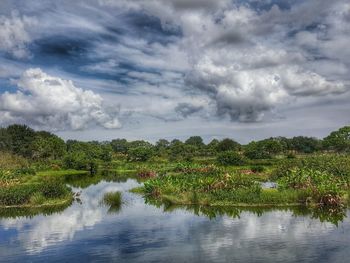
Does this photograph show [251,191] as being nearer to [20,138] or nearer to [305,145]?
[20,138]

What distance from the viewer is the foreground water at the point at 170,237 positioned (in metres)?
23.2

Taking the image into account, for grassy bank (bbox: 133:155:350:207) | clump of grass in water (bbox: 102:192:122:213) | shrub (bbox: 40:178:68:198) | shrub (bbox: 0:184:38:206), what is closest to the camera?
grassy bank (bbox: 133:155:350:207)

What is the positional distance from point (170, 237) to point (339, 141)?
10940 cm

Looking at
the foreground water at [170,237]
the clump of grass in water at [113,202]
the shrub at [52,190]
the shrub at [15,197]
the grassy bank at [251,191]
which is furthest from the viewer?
the shrub at [52,190]

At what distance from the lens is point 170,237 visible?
27453 mm

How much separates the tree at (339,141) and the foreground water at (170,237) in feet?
320

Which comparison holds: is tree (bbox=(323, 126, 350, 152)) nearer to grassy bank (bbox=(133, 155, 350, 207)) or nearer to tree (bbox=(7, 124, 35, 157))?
grassy bank (bbox=(133, 155, 350, 207))

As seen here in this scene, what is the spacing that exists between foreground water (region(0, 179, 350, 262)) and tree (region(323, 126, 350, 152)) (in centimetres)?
9750

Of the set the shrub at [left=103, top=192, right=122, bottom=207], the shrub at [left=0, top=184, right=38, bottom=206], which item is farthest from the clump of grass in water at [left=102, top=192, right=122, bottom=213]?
the shrub at [left=0, top=184, right=38, bottom=206]

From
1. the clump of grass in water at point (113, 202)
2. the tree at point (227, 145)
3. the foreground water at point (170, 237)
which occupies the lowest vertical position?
the foreground water at point (170, 237)

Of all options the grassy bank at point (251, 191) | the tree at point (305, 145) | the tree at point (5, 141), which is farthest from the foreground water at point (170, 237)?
the tree at point (305, 145)

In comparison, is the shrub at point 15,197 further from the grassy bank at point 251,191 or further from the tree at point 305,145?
the tree at point 305,145

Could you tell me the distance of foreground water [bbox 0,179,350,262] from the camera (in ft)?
76.1

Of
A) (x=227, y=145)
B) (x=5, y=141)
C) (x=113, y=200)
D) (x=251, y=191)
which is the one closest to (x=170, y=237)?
(x=251, y=191)
